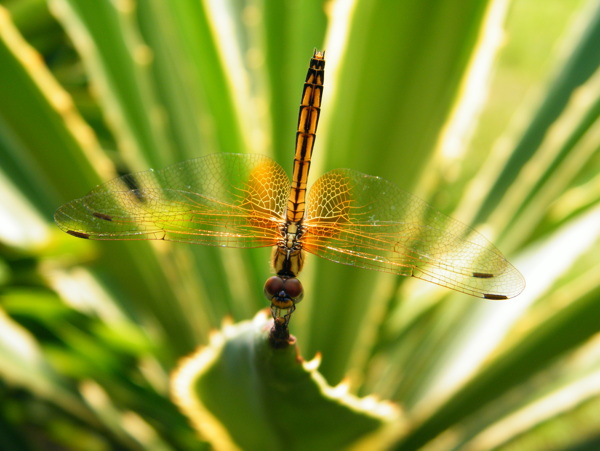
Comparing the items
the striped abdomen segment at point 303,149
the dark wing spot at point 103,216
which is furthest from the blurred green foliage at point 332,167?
the dark wing spot at point 103,216

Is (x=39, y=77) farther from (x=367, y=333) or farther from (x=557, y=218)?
(x=557, y=218)

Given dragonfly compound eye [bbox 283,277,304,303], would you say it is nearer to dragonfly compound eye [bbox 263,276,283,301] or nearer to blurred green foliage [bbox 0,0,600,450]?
dragonfly compound eye [bbox 263,276,283,301]

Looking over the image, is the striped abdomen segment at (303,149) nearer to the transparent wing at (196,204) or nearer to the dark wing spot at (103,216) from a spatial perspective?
the transparent wing at (196,204)

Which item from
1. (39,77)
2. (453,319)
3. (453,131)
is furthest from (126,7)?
(453,319)

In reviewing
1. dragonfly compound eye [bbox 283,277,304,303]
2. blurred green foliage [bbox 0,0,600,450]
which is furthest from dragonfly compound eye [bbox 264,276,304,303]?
blurred green foliage [bbox 0,0,600,450]

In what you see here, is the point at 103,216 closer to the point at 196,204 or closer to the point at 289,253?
the point at 196,204

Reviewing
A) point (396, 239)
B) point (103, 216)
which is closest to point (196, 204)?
point (103, 216)

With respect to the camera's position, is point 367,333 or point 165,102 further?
point 165,102
